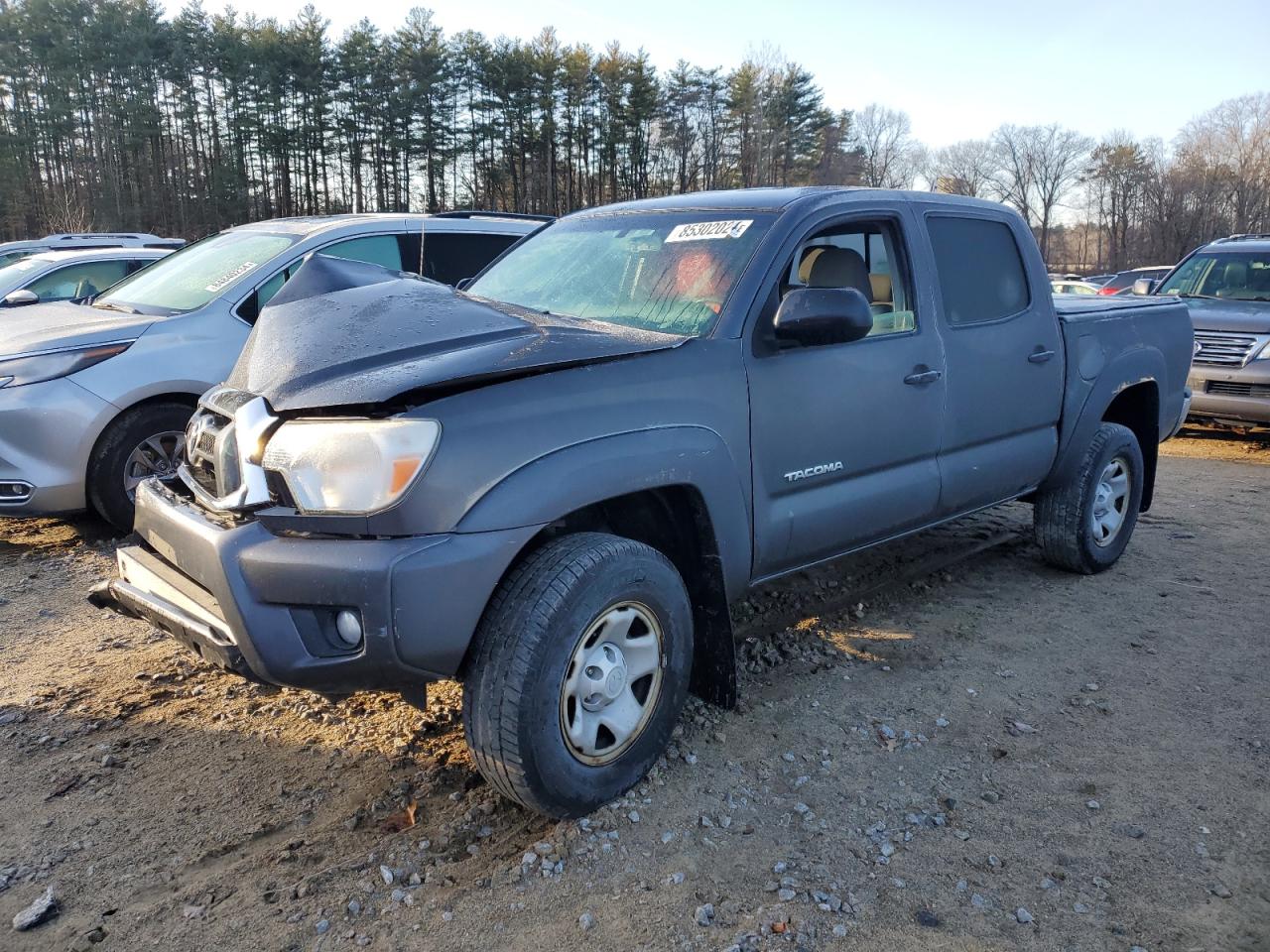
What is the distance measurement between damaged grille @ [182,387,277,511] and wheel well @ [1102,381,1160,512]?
446cm

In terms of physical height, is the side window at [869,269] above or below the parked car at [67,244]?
below

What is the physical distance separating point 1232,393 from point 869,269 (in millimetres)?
6842

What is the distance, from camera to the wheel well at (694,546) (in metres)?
2.95

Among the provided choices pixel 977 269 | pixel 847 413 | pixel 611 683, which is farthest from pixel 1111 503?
pixel 611 683

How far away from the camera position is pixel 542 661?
8.07 feet

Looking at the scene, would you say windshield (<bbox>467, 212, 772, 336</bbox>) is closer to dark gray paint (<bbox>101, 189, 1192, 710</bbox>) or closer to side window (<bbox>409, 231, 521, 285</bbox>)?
dark gray paint (<bbox>101, 189, 1192, 710</bbox>)

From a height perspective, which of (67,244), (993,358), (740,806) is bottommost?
(740,806)

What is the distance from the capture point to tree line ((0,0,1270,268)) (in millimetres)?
40688

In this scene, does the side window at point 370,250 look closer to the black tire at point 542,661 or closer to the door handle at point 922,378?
the door handle at point 922,378

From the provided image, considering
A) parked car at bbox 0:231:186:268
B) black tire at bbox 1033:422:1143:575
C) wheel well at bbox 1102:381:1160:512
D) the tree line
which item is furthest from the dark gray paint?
the tree line

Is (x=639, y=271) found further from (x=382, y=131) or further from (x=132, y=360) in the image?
(x=382, y=131)

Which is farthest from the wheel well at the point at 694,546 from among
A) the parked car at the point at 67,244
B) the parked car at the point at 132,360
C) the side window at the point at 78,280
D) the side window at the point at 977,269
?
the parked car at the point at 67,244

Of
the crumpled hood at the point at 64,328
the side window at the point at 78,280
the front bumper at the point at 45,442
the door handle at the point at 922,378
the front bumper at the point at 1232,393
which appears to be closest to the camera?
the door handle at the point at 922,378

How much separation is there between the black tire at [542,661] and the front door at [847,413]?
73 cm
